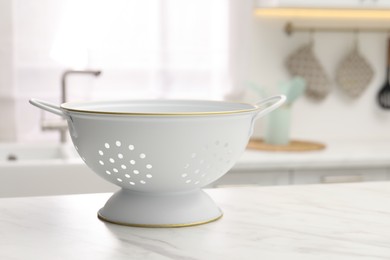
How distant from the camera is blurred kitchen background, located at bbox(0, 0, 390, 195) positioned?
8.80 ft

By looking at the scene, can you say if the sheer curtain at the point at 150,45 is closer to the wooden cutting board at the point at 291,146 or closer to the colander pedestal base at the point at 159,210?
the wooden cutting board at the point at 291,146

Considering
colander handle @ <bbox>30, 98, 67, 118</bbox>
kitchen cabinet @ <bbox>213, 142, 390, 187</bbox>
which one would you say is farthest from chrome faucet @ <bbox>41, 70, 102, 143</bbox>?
colander handle @ <bbox>30, 98, 67, 118</bbox>

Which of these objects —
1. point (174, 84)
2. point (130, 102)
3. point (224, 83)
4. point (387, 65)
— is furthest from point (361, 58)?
point (130, 102)

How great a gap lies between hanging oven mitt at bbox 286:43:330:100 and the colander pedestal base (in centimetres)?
202

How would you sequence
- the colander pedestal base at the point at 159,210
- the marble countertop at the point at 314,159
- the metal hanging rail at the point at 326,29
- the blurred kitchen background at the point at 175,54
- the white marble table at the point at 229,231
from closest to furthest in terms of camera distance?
the white marble table at the point at 229,231, the colander pedestal base at the point at 159,210, the marble countertop at the point at 314,159, the blurred kitchen background at the point at 175,54, the metal hanging rail at the point at 326,29

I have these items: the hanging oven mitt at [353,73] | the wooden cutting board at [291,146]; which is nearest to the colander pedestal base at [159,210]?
the wooden cutting board at [291,146]

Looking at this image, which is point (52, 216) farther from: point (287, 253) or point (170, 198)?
point (287, 253)

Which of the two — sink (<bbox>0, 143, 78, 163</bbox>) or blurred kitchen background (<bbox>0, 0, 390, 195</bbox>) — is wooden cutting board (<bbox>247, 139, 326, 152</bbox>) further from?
sink (<bbox>0, 143, 78, 163</bbox>)

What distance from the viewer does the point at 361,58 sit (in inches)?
120

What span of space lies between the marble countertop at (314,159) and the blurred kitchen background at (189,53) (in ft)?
0.36

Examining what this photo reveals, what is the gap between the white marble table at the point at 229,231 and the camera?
0.89 metres

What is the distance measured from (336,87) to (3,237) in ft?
7.72

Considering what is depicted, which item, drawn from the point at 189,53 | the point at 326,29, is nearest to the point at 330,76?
the point at 326,29

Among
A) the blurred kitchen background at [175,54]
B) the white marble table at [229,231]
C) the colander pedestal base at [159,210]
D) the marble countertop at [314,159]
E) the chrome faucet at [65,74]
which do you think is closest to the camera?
the white marble table at [229,231]
